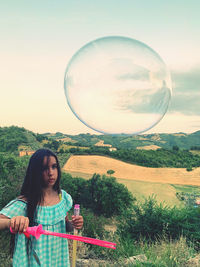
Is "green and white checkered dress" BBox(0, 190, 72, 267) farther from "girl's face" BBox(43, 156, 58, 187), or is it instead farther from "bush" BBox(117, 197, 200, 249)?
"bush" BBox(117, 197, 200, 249)

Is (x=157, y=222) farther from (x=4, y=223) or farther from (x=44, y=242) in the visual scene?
(x=4, y=223)

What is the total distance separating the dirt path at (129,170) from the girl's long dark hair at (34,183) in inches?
1083

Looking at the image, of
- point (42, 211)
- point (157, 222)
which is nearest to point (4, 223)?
point (42, 211)

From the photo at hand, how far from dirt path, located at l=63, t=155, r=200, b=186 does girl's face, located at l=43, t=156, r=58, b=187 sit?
27.5 metres

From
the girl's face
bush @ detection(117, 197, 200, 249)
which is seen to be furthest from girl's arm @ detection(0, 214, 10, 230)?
bush @ detection(117, 197, 200, 249)

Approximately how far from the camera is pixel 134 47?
5.26 metres

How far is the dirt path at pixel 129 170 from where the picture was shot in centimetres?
3097

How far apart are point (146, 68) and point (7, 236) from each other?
6.64m

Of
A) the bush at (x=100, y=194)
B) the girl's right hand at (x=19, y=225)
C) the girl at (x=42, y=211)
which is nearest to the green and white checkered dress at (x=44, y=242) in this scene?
the girl at (x=42, y=211)

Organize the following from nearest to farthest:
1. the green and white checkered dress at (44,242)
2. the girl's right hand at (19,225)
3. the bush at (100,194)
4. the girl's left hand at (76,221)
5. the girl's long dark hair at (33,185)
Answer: the girl's right hand at (19,225), the green and white checkered dress at (44,242), the girl's long dark hair at (33,185), the girl's left hand at (76,221), the bush at (100,194)

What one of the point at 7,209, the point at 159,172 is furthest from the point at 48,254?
the point at 159,172

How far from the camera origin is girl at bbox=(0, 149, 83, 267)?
2.54 m

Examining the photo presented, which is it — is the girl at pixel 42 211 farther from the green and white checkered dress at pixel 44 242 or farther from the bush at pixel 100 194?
the bush at pixel 100 194

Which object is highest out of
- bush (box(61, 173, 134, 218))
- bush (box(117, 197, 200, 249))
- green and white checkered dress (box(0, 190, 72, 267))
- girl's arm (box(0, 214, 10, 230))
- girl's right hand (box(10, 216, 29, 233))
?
girl's right hand (box(10, 216, 29, 233))
